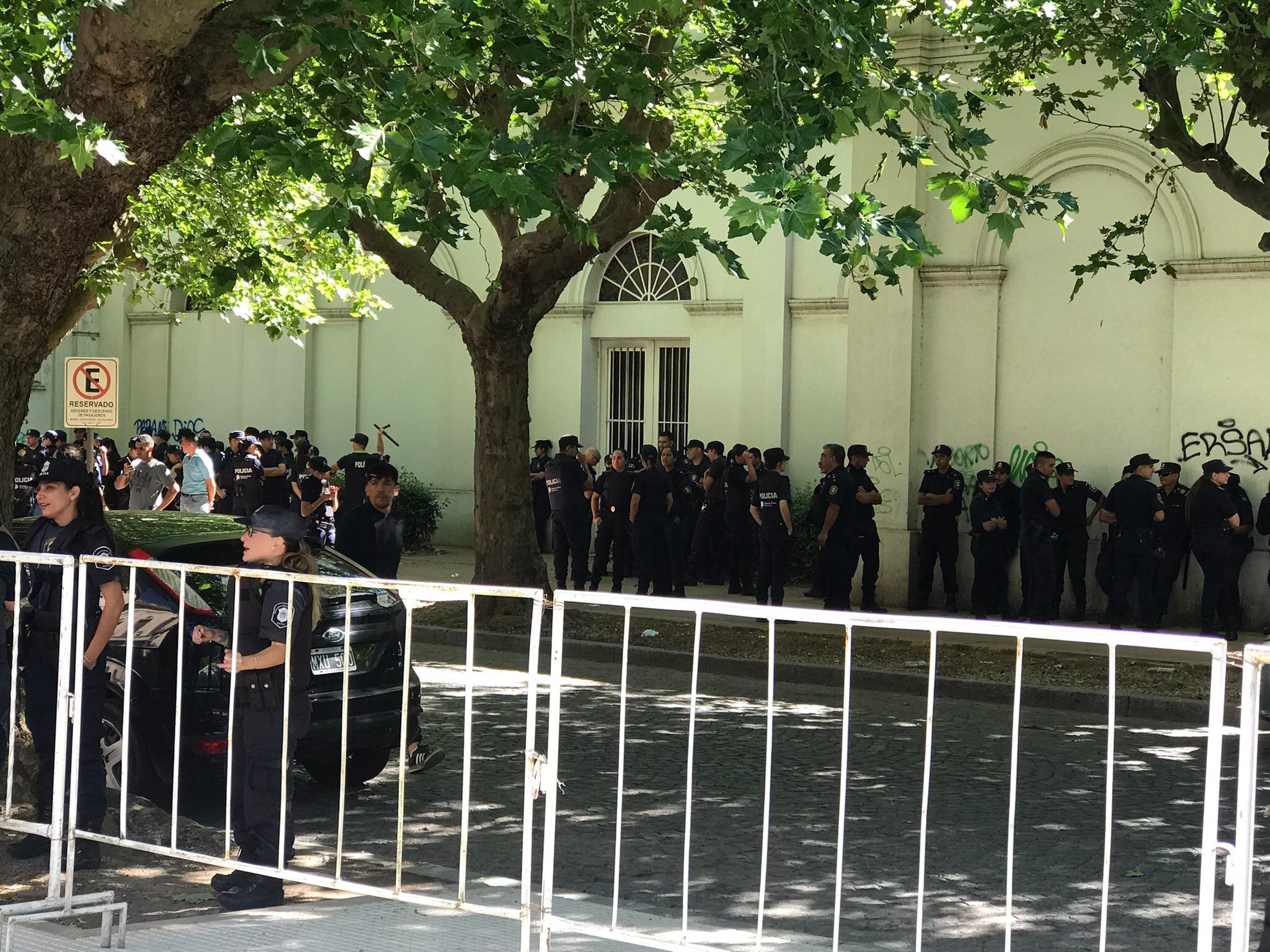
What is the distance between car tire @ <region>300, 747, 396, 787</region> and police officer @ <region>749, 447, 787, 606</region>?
7210 mm

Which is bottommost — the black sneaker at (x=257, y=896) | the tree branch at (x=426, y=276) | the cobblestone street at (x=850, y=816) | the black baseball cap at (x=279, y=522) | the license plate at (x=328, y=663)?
the cobblestone street at (x=850, y=816)

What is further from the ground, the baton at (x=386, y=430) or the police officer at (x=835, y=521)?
the baton at (x=386, y=430)

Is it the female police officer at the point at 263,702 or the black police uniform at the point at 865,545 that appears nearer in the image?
the female police officer at the point at 263,702

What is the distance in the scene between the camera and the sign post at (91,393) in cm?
1694

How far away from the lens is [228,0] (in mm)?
7645

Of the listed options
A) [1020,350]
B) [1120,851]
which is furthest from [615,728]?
[1020,350]

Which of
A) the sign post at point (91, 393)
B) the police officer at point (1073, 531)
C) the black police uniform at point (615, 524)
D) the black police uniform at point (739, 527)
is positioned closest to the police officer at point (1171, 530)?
the police officer at point (1073, 531)

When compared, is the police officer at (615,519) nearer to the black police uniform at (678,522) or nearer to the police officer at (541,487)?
the black police uniform at (678,522)

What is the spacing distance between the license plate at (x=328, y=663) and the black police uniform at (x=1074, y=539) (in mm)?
9380

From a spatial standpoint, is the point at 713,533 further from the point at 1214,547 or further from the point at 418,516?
the point at 1214,547

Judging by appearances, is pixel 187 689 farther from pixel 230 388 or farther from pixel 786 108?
pixel 230 388

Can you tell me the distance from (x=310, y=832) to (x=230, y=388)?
20.6 metres

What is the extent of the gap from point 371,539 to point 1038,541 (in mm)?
7000

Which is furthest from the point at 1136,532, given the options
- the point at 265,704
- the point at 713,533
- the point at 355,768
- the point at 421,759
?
the point at 265,704
